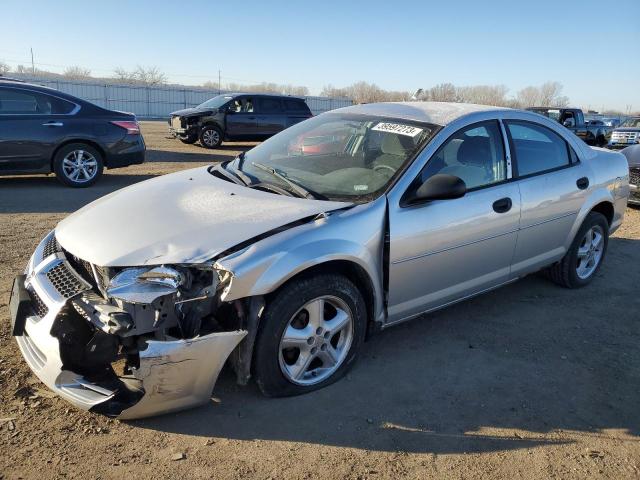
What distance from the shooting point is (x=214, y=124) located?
16.5 m

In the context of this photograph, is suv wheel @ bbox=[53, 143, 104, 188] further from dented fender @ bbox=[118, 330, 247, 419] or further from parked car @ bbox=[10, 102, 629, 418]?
dented fender @ bbox=[118, 330, 247, 419]

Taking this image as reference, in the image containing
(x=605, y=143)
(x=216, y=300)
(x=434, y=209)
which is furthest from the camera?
(x=605, y=143)

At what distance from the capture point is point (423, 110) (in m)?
4.16

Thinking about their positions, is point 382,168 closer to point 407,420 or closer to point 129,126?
point 407,420

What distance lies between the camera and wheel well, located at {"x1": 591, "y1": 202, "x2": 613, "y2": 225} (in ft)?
16.8

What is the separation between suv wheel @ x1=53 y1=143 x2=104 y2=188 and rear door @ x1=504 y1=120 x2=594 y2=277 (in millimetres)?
7079

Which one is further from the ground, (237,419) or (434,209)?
(434,209)

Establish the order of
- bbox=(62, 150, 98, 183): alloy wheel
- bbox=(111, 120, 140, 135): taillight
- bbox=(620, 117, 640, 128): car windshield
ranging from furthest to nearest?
bbox=(620, 117, 640, 128): car windshield, bbox=(111, 120, 140, 135): taillight, bbox=(62, 150, 98, 183): alloy wheel

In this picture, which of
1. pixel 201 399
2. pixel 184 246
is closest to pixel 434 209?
pixel 184 246

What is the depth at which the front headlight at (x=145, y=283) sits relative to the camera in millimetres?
2605

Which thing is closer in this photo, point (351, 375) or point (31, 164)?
point (351, 375)

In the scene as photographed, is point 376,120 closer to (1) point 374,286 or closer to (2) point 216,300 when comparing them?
(1) point 374,286

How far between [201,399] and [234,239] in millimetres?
863

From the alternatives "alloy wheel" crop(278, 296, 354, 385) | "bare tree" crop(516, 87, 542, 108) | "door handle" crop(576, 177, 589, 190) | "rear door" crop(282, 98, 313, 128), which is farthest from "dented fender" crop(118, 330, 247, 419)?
"bare tree" crop(516, 87, 542, 108)
